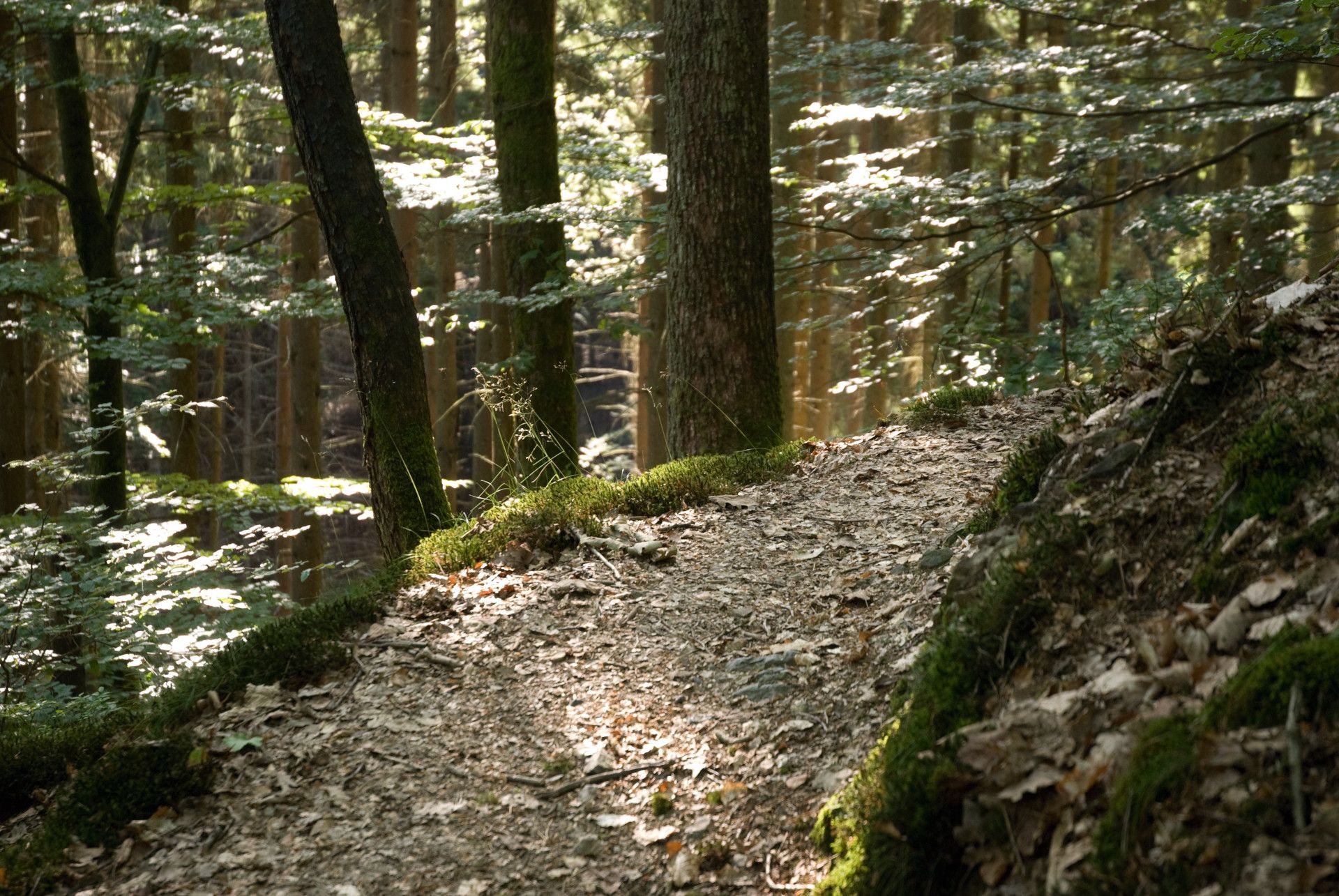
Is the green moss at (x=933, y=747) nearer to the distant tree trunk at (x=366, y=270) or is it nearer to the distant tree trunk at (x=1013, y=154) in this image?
the distant tree trunk at (x=366, y=270)

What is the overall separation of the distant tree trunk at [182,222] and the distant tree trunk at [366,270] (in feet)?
15.2

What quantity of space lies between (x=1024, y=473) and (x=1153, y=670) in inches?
57.4

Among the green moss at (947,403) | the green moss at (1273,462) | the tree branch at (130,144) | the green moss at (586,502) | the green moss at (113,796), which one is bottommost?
the green moss at (113,796)

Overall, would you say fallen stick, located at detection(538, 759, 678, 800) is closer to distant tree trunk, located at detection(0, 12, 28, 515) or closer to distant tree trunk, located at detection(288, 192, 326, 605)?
distant tree trunk, located at detection(288, 192, 326, 605)

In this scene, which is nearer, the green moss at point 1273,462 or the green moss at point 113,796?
the green moss at point 1273,462

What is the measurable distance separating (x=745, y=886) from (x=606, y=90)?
549 inches

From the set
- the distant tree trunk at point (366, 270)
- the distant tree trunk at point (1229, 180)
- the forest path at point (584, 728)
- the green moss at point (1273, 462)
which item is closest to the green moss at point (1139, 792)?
the green moss at point (1273, 462)

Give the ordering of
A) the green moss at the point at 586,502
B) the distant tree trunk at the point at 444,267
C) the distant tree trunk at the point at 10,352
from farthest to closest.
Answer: the distant tree trunk at the point at 444,267 < the distant tree trunk at the point at 10,352 < the green moss at the point at 586,502

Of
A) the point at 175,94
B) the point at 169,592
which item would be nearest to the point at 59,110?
the point at 175,94

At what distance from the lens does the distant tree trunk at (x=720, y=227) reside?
5832 mm

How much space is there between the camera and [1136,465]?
2.78 metres

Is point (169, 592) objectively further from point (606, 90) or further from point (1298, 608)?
point (606, 90)

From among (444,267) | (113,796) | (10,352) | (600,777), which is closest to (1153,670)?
(600,777)

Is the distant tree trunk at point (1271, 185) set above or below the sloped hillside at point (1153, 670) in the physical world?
above
